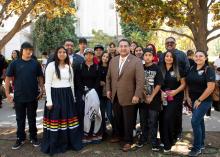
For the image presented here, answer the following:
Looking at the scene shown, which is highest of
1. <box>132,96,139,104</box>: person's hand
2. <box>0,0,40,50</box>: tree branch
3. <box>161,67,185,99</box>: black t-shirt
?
<box>0,0,40,50</box>: tree branch

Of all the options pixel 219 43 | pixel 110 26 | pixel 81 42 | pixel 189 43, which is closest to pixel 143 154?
pixel 81 42

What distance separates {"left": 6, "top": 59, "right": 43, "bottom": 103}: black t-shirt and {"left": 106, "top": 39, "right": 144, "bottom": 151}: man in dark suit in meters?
1.43

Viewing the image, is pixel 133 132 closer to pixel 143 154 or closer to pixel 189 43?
pixel 143 154

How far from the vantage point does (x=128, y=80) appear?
630 cm

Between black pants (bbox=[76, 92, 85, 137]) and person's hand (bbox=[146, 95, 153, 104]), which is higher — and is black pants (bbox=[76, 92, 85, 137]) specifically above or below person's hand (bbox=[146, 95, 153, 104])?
below

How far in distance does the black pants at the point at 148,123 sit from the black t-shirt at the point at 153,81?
0.13 metres

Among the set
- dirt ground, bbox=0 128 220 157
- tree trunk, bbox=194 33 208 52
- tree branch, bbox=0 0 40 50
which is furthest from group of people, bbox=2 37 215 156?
tree trunk, bbox=194 33 208 52

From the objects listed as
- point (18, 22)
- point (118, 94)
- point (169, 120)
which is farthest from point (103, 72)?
point (18, 22)

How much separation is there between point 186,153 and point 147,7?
7315 mm

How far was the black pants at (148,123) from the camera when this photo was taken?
20.8 feet

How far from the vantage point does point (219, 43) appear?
235 feet

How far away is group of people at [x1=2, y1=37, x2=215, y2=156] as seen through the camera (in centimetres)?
616

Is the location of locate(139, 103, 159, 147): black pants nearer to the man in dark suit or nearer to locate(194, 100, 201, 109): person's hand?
the man in dark suit

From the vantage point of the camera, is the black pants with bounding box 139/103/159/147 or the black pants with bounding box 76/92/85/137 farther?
the black pants with bounding box 76/92/85/137
